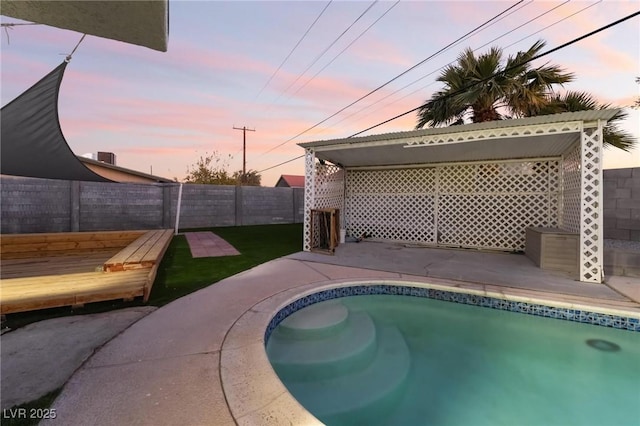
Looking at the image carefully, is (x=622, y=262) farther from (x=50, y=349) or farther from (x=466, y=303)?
(x=50, y=349)

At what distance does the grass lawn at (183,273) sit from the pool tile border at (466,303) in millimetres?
1356

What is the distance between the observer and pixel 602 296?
3.66m

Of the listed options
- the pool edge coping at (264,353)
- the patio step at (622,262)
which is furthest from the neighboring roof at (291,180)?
the pool edge coping at (264,353)

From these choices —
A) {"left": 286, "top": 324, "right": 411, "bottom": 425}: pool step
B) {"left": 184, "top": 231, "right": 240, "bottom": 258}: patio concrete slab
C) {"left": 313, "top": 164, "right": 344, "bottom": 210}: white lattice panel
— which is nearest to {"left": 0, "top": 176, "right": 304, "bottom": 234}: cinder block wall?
{"left": 184, "top": 231, "right": 240, "bottom": 258}: patio concrete slab

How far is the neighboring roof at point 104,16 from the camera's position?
1239 mm

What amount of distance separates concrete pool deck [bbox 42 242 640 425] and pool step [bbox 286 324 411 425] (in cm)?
59

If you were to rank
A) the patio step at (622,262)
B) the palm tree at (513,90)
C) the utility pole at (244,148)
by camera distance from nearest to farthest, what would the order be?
1. the patio step at (622,262)
2. the palm tree at (513,90)
3. the utility pole at (244,148)

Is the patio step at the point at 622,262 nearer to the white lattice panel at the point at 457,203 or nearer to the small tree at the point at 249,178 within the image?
the white lattice panel at the point at 457,203

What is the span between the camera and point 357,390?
2512 mm

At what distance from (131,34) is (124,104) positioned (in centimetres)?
949

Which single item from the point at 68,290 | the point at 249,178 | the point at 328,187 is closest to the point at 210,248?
the point at 328,187

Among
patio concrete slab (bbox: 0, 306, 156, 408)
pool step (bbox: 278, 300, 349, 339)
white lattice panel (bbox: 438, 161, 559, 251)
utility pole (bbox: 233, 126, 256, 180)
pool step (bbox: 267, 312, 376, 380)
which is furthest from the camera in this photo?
utility pole (bbox: 233, 126, 256, 180)

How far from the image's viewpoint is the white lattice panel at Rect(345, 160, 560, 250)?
6750mm

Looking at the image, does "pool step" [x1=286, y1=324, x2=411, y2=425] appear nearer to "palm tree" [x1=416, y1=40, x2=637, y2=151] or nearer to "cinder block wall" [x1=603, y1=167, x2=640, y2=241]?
"cinder block wall" [x1=603, y1=167, x2=640, y2=241]
